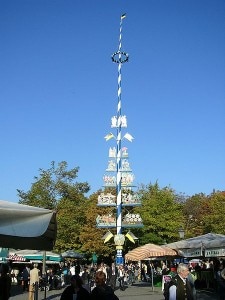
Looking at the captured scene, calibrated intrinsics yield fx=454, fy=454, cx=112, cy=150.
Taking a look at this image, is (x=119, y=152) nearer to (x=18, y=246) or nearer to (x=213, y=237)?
(x=213, y=237)

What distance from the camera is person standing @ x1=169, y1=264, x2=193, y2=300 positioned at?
6246 millimetres

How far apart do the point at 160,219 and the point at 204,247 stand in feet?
Result: 119

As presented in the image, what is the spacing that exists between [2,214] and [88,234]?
1925 inches

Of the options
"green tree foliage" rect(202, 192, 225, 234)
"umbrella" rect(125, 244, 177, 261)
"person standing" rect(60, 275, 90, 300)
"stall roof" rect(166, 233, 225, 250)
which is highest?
"green tree foliage" rect(202, 192, 225, 234)

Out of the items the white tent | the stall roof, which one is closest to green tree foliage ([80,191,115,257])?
the stall roof

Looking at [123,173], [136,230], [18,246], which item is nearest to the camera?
[18,246]

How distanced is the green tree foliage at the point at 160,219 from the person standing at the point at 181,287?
47.3 meters

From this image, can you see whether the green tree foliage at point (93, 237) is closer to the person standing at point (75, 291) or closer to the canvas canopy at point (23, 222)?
the person standing at point (75, 291)

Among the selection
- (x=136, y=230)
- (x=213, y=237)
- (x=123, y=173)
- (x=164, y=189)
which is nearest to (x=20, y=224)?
(x=213, y=237)

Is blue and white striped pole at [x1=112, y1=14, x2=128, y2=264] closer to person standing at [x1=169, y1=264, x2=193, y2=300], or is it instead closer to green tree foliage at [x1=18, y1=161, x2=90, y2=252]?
green tree foliage at [x1=18, y1=161, x2=90, y2=252]

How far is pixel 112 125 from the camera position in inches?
1873

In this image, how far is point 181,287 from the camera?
627 cm

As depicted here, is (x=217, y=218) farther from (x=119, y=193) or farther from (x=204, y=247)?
(x=204, y=247)

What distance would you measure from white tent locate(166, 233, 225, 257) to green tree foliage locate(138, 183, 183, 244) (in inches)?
1283
